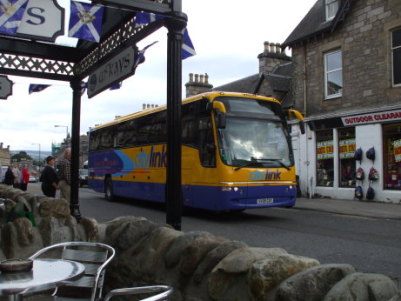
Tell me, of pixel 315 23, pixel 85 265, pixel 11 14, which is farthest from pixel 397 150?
pixel 85 265

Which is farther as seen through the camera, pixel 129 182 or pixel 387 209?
pixel 129 182

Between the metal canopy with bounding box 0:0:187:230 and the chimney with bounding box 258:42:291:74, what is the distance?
24125mm

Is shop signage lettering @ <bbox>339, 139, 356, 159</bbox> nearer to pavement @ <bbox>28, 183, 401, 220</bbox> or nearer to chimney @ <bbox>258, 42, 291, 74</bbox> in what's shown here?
pavement @ <bbox>28, 183, 401, 220</bbox>

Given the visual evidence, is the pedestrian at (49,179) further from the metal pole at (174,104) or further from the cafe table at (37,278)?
the cafe table at (37,278)

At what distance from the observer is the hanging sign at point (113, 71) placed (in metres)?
5.22

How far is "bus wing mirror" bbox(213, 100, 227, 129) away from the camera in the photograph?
10.2m

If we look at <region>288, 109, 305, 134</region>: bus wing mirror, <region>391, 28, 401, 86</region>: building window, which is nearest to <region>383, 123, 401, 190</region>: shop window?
<region>391, 28, 401, 86</region>: building window

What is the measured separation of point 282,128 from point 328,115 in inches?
327

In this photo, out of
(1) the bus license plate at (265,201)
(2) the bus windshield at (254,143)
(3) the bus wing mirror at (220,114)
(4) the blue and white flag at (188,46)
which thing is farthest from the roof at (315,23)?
(4) the blue and white flag at (188,46)

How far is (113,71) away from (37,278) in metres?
3.75

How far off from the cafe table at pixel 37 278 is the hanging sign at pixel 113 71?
9.72ft

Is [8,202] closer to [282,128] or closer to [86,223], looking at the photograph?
[86,223]

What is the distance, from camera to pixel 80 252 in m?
3.45

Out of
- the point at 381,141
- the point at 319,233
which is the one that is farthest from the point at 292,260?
the point at 381,141
